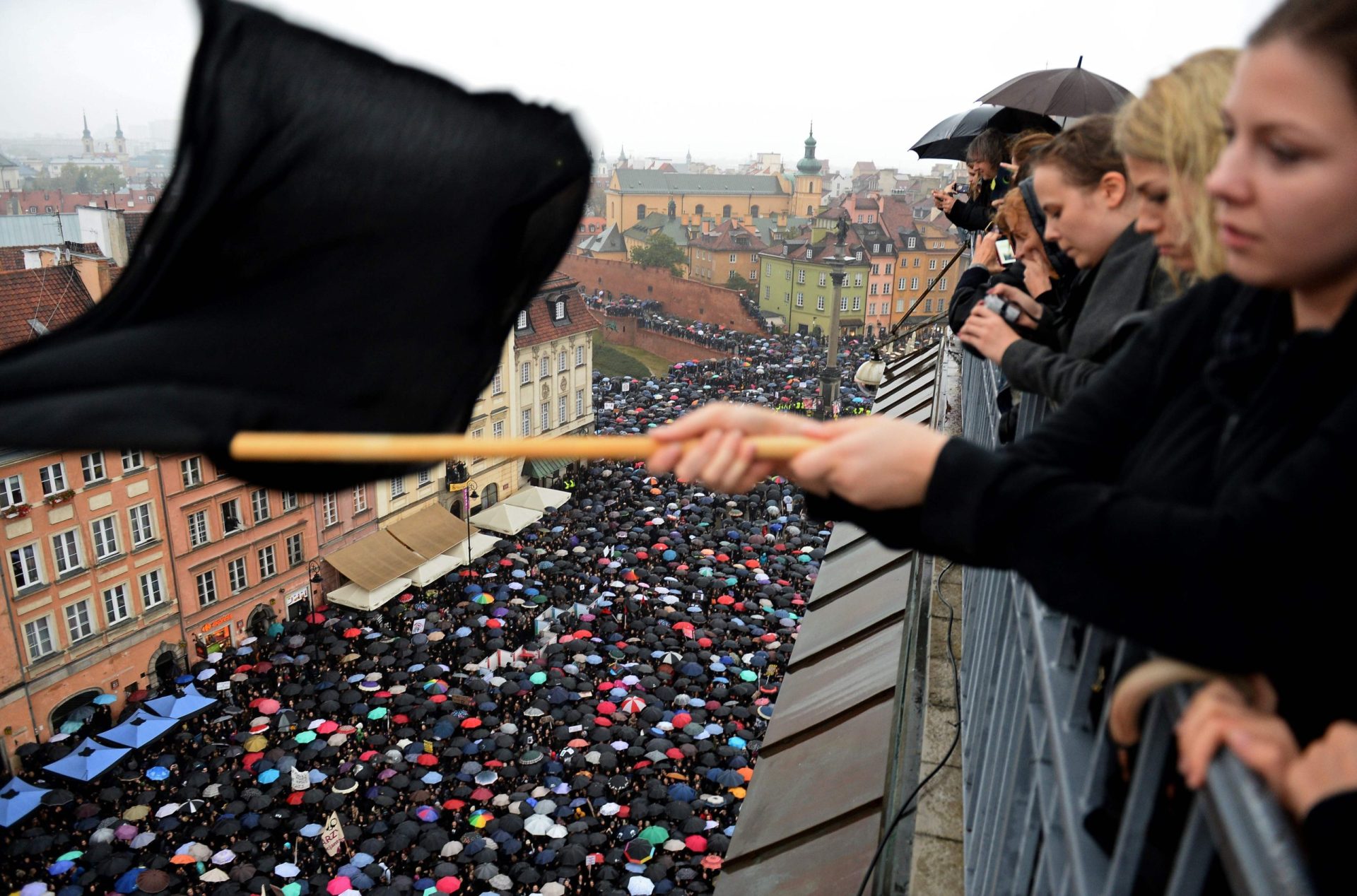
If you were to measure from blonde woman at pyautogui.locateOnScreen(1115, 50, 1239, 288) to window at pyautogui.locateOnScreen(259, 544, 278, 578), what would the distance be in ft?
81.5

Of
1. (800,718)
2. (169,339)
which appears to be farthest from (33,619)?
(169,339)

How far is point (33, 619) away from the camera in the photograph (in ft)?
64.1

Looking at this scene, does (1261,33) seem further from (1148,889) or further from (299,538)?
(299,538)

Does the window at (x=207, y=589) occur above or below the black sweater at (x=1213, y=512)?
below

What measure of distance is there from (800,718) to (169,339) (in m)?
4.74

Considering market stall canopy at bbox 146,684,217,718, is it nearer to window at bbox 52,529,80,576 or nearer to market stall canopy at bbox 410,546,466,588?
window at bbox 52,529,80,576

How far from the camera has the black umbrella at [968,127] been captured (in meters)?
9.38

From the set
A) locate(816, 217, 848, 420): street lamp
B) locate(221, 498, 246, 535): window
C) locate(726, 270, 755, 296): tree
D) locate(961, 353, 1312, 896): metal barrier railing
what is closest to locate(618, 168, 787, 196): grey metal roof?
locate(726, 270, 755, 296): tree

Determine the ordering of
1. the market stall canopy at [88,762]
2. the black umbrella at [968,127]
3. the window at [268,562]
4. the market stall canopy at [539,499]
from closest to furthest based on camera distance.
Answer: the black umbrella at [968,127] → the market stall canopy at [88,762] → the window at [268,562] → the market stall canopy at [539,499]

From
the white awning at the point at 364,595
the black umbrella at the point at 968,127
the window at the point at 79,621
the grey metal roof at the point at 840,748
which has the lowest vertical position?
the white awning at the point at 364,595

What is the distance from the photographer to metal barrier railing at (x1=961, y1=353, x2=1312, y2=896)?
1.21 meters

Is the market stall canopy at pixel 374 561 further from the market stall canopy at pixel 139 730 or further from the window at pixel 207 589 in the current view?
the market stall canopy at pixel 139 730

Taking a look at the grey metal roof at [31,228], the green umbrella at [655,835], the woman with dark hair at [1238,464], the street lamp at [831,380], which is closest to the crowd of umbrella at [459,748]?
the green umbrella at [655,835]

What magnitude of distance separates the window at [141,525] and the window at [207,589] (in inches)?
63.1
